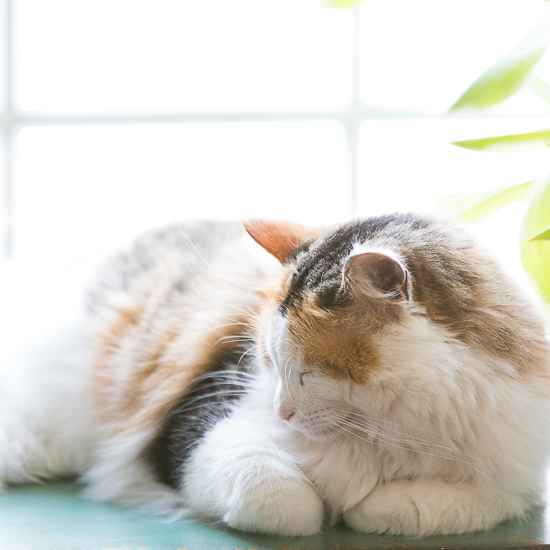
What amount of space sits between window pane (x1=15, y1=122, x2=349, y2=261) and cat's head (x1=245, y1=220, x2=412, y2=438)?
3.36 feet

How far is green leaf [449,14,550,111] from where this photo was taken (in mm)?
967

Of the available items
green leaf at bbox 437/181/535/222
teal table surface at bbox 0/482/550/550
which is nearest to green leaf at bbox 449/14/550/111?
green leaf at bbox 437/181/535/222

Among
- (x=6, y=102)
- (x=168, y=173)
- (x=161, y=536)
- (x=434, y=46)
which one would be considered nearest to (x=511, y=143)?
(x=161, y=536)

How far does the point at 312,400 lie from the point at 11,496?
1.88 feet

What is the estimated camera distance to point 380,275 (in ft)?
2.47

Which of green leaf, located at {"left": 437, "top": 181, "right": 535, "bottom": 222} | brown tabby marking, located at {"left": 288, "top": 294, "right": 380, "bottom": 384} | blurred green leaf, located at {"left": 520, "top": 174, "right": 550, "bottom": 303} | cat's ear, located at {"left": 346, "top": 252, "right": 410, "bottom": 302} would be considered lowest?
brown tabby marking, located at {"left": 288, "top": 294, "right": 380, "bottom": 384}

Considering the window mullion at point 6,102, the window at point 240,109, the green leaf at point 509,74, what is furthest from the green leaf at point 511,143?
the window mullion at point 6,102

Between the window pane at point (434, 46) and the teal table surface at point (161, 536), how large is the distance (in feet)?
4.15

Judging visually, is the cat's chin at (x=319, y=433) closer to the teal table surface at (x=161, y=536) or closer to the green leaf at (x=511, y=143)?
the teal table surface at (x=161, y=536)

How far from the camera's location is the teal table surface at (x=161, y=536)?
0.82m

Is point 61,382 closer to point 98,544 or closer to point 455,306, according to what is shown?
point 98,544

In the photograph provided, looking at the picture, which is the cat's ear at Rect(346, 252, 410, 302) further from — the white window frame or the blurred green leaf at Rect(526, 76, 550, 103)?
the white window frame

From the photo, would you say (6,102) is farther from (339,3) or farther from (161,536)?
(161,536)

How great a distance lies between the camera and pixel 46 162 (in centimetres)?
195
